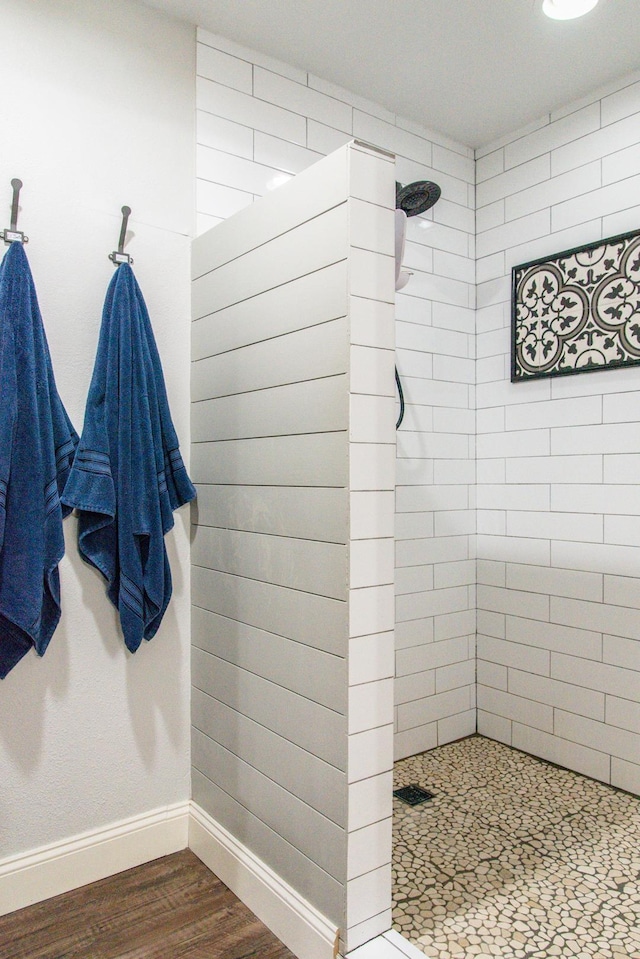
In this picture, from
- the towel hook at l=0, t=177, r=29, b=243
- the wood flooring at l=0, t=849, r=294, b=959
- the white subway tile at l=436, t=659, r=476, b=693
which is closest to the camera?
the wood flooring at l=0, t=849, r=294, b=959

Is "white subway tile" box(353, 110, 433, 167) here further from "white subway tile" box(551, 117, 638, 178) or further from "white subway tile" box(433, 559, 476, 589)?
"white subway tile" box(433, 559, 476, 589)

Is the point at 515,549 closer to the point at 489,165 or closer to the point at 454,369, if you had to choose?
the point at 454,369

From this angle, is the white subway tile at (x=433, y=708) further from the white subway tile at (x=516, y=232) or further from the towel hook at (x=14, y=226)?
the towel hook at (x=14, y=226)

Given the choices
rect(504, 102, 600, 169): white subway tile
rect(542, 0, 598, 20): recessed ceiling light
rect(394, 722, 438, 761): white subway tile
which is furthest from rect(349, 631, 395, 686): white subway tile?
rect(504, 102, 600, 169): white subway tile

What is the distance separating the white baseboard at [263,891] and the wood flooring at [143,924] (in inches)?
1.2

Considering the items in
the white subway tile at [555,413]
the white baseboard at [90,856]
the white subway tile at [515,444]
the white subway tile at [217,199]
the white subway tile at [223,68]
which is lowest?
the white baseboard at [90,856]

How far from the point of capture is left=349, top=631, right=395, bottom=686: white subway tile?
145cm

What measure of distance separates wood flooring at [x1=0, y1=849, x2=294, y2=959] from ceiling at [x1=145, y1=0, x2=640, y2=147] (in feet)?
8.30

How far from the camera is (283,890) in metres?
1.63

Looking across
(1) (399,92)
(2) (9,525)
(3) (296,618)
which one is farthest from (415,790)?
(1) (399,92)

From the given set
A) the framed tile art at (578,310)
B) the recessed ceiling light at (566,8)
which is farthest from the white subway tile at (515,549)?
the recessed ceiling light at (566,8)

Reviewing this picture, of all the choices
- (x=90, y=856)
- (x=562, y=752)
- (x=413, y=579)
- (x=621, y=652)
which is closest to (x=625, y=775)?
(x=562, y=752)

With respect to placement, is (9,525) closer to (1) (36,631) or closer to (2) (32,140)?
(1) (36,631)

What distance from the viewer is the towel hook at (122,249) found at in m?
1.90
